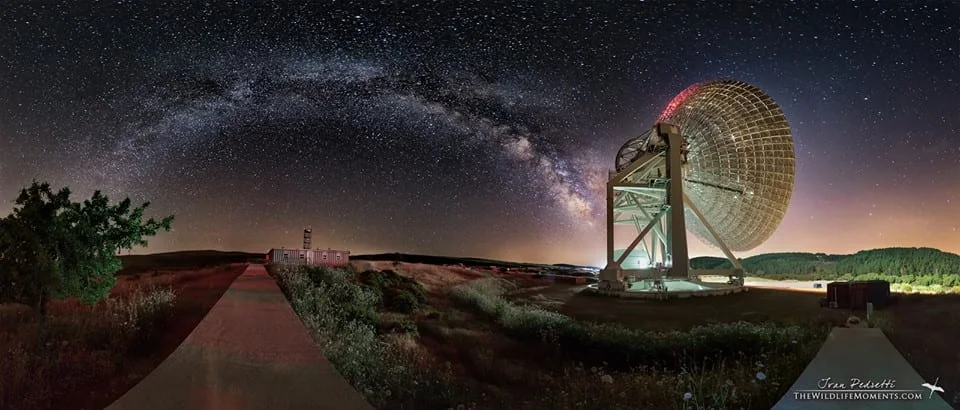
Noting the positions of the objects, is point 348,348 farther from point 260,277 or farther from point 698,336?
point 698,336

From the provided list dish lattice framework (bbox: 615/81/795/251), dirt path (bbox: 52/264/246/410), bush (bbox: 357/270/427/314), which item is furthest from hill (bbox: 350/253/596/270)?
dish lattice framework (bbox: 615/81/795/251)

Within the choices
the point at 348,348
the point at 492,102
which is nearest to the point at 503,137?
the point at 492,102

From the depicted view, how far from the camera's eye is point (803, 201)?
5336 millimetres

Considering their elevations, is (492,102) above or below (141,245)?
above

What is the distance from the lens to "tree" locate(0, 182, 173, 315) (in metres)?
4.30

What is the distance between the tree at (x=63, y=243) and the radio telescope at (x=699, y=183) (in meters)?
4.13

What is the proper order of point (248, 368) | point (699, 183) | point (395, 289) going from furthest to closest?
point (699, 183) → point (395, 289) → point (248, 368)

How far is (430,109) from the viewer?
4.72m

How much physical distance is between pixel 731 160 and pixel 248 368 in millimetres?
5443

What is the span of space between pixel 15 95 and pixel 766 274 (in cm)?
709

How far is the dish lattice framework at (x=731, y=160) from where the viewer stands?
17.6ft
